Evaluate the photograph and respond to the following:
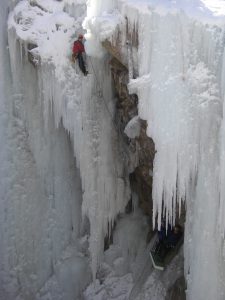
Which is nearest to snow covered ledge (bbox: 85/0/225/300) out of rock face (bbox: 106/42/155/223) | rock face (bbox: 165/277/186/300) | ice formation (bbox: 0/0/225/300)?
ice formation (bbox: 0/0/225/300)

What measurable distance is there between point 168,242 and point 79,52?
3450 millimetres

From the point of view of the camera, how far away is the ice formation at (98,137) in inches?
268

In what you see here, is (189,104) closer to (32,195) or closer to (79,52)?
(79,52)

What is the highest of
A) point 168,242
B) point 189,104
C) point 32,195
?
point 189,104

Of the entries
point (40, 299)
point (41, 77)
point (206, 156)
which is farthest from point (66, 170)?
point (206, 156)

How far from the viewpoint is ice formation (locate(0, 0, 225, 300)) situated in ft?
22.3

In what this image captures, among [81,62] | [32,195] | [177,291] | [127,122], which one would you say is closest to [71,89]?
[81,62]

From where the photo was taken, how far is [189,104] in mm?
6805

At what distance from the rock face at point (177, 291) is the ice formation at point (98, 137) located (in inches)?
10.6

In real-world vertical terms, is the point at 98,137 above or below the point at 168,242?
above

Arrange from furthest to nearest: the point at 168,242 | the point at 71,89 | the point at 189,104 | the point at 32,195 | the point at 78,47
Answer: the point at 32,195 < the point at 168,242 < the point at 71,89 < the point at 78,47 < the point at 189,104

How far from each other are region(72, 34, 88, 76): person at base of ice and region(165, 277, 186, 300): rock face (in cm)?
375

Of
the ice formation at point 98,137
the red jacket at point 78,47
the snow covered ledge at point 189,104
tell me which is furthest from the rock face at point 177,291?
the red jacket at point 78,47

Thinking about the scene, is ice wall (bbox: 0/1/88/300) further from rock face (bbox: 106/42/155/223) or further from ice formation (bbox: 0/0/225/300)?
rock face (bbox: 106/42/155/223)
